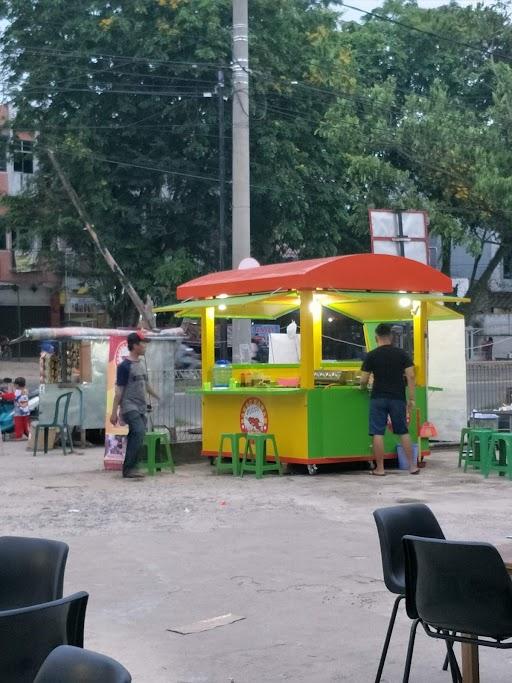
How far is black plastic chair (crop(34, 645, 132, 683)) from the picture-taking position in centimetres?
303

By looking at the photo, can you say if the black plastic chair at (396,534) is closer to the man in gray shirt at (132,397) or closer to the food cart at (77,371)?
the man in gray shirt at (132,397)

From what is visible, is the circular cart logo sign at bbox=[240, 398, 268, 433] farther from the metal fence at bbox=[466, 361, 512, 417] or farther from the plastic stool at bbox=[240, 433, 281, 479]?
the metal fence at bbox=[466, 361, 512, 417]

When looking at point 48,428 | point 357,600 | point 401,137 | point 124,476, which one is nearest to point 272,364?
point 124,476

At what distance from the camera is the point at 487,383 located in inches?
1036

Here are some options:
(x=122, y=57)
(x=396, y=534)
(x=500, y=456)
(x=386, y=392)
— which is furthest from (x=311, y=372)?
(x=122, y=57)

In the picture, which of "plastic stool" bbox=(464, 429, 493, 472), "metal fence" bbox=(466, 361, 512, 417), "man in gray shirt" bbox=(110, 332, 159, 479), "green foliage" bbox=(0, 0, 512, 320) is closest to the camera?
"plastic stool" bbox=(464, 429, 493, 472)

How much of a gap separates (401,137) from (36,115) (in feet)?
35.6

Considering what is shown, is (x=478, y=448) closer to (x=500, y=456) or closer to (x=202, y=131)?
(x=500, y=456)

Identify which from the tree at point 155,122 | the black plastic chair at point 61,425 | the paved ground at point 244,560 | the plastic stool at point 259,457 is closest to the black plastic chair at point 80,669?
the paved ground at point 244,560

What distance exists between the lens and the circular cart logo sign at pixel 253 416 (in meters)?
14.9

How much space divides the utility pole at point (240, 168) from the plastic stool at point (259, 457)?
414 cm

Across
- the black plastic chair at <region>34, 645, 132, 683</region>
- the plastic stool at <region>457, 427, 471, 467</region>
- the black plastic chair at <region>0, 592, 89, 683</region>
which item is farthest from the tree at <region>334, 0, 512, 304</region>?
the black plastic chair at <region>34, 645, 132, 683</region>

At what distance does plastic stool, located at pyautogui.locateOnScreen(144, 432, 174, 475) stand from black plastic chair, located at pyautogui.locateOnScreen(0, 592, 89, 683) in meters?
10.6

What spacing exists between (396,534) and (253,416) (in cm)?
953
